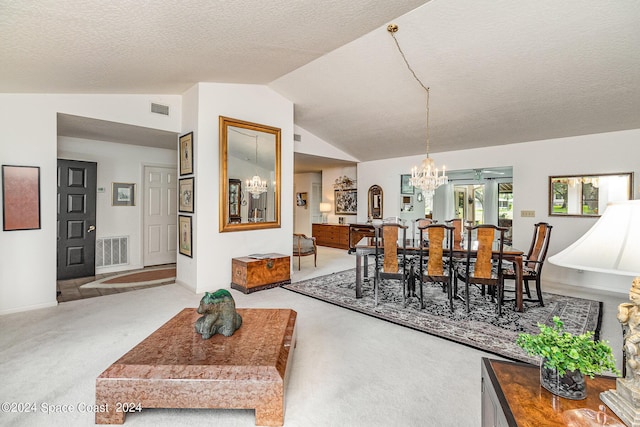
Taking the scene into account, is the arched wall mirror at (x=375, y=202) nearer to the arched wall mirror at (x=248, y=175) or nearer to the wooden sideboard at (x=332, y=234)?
the wooden sideboard at (x=332, y=234)

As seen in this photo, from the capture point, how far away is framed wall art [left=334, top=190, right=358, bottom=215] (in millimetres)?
8844

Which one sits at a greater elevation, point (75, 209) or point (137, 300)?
point (75, 209)

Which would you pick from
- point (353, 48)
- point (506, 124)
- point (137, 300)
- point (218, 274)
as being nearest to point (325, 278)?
point (218, 274)

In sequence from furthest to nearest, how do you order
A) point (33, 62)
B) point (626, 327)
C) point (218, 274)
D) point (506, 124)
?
point (506, 124), point (218, 274), point (33, 62), point (626, 327)

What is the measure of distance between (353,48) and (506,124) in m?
3.00

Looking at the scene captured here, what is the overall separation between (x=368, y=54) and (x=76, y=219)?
18.1 feet

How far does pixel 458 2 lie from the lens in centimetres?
286

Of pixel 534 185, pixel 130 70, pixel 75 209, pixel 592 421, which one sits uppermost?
pixel 130 70

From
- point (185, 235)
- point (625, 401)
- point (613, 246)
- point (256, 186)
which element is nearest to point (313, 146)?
point (256, 186)

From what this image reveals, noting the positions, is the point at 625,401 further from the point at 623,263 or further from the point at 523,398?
the point at 623,263

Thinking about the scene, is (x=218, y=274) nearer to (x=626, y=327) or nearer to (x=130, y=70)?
(x=130, y=70)

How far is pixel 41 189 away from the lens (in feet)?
12.1

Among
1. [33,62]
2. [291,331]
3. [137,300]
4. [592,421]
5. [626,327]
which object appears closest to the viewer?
[592,421]

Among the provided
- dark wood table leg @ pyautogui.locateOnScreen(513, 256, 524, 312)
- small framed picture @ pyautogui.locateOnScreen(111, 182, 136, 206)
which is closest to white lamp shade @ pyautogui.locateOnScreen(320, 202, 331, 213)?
small framed picture @ pyautogui.locateOnScreen(111, 182, 136, 206)
